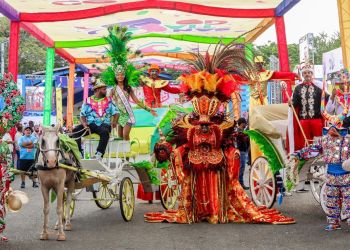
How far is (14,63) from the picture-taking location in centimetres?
1855

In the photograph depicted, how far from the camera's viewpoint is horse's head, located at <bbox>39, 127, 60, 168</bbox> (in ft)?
26.4

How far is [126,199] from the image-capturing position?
10188 mm

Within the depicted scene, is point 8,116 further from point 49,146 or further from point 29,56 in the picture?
point 29,56

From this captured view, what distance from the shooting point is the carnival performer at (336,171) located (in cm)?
867

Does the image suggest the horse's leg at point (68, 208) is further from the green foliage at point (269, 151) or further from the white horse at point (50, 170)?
the green foliage at point (269, 151)

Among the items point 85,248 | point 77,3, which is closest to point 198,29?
point 77,3

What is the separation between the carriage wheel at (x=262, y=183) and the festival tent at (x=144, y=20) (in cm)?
477

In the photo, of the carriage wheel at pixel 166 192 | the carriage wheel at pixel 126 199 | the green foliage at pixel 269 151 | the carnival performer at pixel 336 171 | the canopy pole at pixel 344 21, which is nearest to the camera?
the carnival performer at pixel 336 171

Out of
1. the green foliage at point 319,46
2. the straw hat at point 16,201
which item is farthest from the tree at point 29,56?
the straw hat at point 16,201

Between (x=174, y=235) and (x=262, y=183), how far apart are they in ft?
9.38

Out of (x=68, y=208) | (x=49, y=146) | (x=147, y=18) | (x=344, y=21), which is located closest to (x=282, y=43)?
(x=147, y=18)

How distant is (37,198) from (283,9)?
7.98 m

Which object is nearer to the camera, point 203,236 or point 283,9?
point 203,236

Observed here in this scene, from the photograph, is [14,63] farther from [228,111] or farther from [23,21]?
[228,111]
